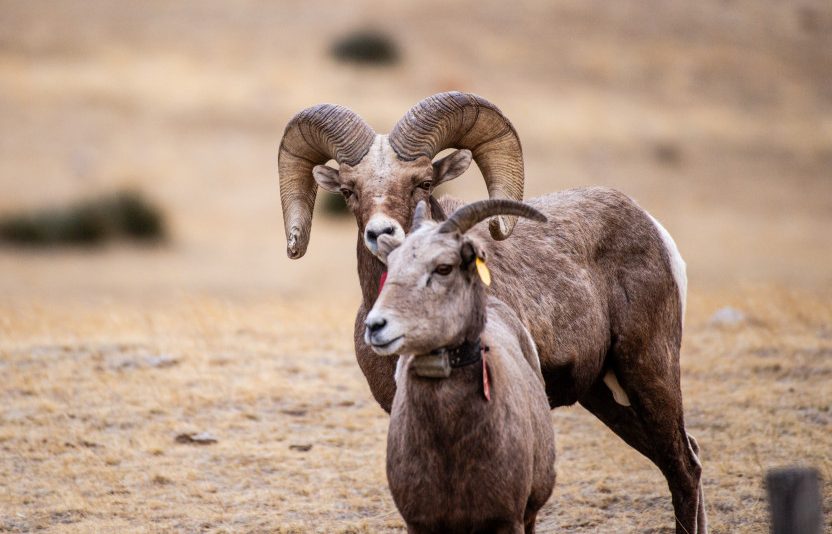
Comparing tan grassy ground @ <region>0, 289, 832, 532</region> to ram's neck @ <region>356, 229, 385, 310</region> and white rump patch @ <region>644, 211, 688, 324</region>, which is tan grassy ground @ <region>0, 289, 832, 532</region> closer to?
white rump patch @ <region>644, 211, 688, 324</region>

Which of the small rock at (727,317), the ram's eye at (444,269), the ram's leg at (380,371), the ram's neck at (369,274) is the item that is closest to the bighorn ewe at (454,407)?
the ram's eye at (444,269)

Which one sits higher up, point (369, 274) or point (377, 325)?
point (369, 274)

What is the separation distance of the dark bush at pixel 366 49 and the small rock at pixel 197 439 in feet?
109

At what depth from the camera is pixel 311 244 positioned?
29.7 metres

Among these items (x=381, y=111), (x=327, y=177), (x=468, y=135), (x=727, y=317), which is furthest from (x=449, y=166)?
(x=381, y=111)

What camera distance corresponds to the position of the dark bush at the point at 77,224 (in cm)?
3112

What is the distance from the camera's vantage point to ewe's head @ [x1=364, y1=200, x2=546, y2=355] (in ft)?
17.0

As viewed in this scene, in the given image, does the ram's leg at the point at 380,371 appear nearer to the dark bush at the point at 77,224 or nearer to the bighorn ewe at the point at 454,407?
the bighorn ewe at the point at 454,407

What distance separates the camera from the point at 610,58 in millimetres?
44844

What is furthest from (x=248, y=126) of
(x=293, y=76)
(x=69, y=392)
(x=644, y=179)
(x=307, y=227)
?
(x=307, y=227)

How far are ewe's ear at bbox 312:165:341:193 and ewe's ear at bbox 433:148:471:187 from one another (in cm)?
65

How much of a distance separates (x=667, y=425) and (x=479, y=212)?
2905 millimetres

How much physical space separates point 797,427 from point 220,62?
112 ft

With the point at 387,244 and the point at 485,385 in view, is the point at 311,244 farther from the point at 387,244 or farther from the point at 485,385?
the point at 485,385
